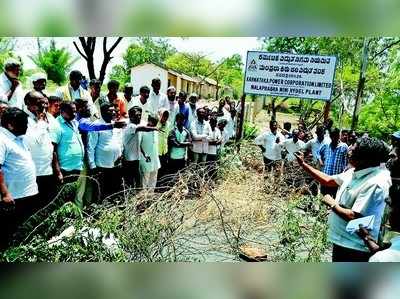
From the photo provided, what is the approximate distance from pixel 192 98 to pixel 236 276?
3.92 ft

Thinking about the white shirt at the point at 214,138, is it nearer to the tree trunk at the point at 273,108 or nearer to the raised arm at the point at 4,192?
the tree trunk at the point at 273,108

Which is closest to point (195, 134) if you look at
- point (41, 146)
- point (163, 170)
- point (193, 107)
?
point (193, 107)

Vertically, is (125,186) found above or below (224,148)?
below

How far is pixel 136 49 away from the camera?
3.07m

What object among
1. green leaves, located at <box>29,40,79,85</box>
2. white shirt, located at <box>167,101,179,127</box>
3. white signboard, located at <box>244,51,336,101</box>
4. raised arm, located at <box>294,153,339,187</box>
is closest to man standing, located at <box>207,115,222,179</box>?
white shirt, located at <box>167,101,179,127</box>

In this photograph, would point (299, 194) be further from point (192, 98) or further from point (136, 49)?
point (136, 49)

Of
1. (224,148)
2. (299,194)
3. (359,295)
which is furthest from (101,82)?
(359,295)

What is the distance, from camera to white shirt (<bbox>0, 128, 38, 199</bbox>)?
293cm

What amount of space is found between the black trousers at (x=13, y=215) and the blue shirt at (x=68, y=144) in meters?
0.29

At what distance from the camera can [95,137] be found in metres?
3.29

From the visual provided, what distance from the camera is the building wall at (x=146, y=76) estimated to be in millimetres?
3164

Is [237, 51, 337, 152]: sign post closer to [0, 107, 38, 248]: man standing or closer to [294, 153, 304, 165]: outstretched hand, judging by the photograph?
[294, 153, 304, 165]: outstretched hand
